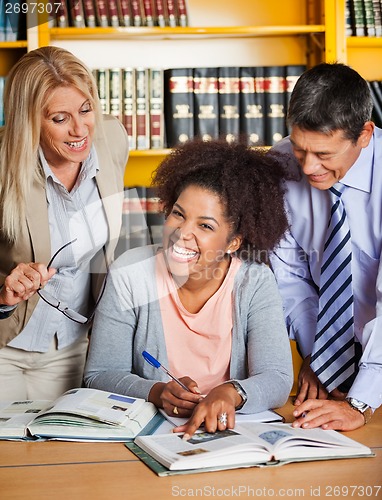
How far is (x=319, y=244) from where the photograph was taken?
199 centimetres

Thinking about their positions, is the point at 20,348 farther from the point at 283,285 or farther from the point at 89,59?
the point at 89,59

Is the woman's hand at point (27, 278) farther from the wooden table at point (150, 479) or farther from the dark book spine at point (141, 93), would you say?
the dark book spine at point (141, 93)

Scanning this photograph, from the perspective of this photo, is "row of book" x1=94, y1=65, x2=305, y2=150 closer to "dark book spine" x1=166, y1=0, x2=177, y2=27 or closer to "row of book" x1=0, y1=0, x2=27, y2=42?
"dark book spine" x1=166, y1=0, x2=177, y2=27

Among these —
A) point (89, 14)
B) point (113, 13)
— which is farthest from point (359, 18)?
point (89, 14)

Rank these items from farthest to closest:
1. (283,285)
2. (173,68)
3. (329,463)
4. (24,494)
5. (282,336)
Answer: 1. (173,68)
2. (283,285)
3. (282,336)
4. (329,463)
5. (24,494)

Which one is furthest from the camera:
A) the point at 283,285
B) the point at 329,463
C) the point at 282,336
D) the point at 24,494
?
the point at 283,285

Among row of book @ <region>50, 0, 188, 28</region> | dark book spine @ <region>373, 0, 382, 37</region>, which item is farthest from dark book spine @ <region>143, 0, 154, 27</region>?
dark book spine @ <region>373, 0, 382, 37</region>

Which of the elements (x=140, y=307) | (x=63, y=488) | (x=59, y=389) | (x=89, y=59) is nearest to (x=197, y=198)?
(x=140, y=307)

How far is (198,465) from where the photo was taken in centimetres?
132

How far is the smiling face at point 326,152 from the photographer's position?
1755mm

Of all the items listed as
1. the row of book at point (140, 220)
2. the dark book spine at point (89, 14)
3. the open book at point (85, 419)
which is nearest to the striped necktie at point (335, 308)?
the open book at point (85, 419)

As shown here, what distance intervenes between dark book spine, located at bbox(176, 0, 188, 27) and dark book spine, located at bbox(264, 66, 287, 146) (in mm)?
420

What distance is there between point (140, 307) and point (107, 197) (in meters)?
0.41

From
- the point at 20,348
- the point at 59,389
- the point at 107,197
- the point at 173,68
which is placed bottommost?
the point at 59,389
